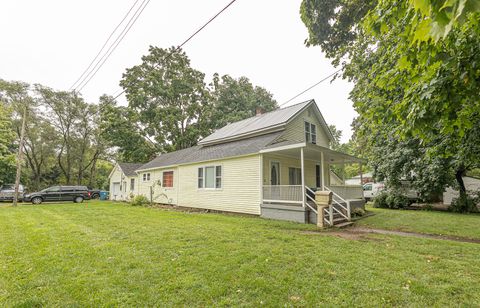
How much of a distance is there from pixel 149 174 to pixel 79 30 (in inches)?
465

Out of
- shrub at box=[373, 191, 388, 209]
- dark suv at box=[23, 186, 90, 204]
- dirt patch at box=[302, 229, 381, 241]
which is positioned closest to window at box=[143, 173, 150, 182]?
dark suv at box=[23, 186, 90, 204]

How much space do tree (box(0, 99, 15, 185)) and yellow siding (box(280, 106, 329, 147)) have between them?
23.7 m

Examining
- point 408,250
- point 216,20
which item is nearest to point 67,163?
point 216,20

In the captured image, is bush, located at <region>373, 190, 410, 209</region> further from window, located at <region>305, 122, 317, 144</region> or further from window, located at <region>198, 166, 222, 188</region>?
window, located at <region>198, 166, 222, 188</region>

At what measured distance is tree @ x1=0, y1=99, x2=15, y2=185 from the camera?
20583 mm

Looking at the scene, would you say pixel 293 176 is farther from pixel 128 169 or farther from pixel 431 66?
pixel 128 169

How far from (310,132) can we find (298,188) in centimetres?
660

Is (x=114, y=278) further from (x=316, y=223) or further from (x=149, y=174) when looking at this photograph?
(x=149, y=174)

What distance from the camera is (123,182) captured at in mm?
22750

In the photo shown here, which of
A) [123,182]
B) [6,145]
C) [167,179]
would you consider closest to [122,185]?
[123,182]

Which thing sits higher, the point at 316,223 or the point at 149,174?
the point at 149,174

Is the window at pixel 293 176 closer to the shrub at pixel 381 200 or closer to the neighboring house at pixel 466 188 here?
the shrub at pixel 381 200

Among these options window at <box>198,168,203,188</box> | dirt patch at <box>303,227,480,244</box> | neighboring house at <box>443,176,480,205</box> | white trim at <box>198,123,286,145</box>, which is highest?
white trim at <box>198,123,286,145</box>

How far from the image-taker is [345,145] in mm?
41000
